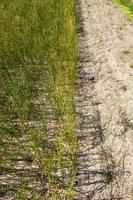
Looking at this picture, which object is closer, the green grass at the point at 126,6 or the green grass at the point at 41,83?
the green grass at the point at 41,83

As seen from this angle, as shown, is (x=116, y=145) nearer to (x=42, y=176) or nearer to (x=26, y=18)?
(x=42, y=176)

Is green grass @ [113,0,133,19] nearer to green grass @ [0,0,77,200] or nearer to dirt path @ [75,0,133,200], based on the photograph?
dirt path @ [75,0,133,200]

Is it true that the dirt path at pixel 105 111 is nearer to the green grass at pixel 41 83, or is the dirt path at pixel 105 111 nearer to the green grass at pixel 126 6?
the green grass at pixel 41 83

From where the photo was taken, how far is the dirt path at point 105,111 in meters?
4.95

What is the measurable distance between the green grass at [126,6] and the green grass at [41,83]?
6.17 ft

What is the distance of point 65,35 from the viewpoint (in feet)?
30.6

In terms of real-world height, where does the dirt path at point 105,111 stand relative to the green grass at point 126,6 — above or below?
below

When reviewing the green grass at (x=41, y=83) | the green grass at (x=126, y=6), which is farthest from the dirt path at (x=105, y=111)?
the green grass at (x=126, y=6)

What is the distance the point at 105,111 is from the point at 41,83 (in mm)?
1636

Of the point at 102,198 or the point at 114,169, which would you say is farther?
the point at 114,169

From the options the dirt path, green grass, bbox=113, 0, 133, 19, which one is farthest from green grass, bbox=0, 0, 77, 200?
green grass, bbox=113, 0, 133, 19

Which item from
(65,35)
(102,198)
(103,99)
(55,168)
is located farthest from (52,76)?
(102,198)

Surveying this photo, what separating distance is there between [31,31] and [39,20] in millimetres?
851

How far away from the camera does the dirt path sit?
16.2 ft
